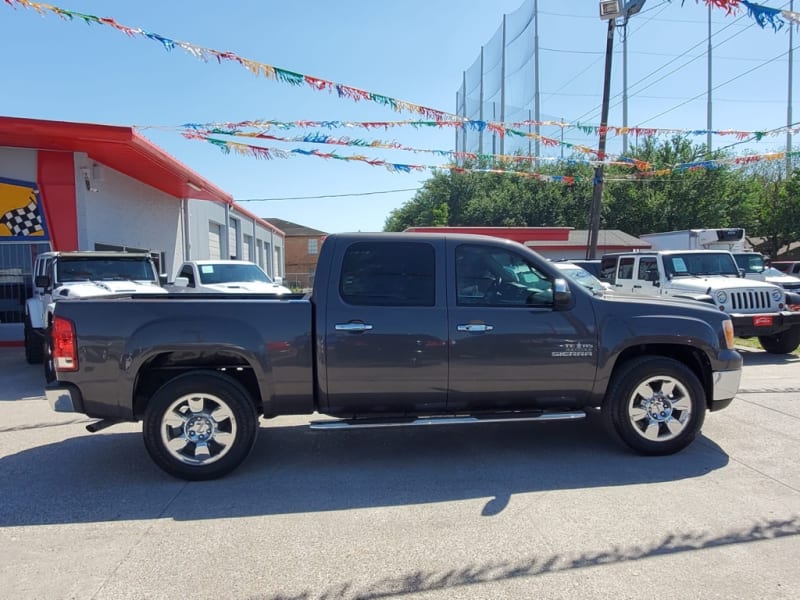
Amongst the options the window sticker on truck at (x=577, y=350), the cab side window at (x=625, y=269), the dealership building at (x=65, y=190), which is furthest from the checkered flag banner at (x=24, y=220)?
the cab side window at (x=625, y=269)

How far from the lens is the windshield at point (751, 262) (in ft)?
44.5

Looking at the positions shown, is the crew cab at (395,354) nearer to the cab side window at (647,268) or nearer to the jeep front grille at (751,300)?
the jeep front grille at (751,300)

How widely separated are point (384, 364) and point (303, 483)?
112 cm

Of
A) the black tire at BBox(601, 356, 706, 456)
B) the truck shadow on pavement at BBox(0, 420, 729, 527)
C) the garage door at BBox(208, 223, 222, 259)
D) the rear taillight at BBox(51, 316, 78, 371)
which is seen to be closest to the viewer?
the truck shadow on pavement at BBox(0, 420, 729, 527)

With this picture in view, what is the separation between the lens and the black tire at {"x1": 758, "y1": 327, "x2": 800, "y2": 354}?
32.4 feet

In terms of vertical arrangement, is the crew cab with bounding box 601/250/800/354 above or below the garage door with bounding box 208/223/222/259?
below

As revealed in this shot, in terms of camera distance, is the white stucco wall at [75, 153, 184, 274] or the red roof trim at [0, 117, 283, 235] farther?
the white stucco wall at [75, 153, 184, 274]

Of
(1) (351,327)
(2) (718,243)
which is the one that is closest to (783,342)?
(2) (718,243)

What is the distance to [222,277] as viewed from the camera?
40.3ft

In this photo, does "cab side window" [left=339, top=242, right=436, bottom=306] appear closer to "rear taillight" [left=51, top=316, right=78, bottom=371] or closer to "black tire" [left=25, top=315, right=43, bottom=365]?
"rear taillight" [left=51, top=316, right=78, bottom=371]

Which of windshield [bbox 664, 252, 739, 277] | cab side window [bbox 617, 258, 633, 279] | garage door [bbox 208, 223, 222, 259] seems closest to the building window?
garage door [bbox 208, 223, 222, 259]

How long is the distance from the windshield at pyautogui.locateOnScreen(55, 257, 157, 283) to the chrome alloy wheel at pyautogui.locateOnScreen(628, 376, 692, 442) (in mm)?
8877

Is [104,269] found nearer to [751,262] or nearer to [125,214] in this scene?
[125,214]

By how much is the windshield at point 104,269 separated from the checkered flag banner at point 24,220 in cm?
318
